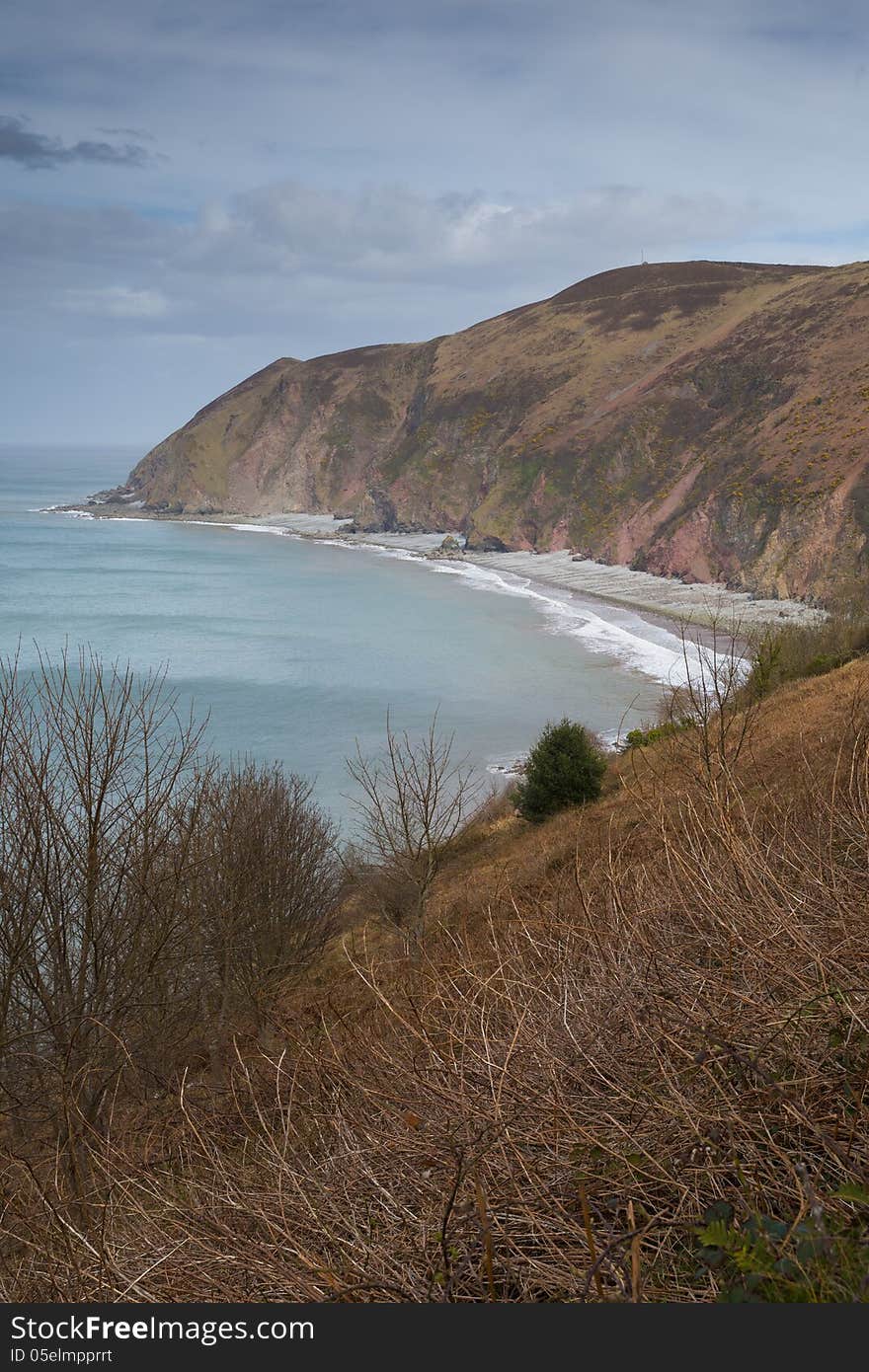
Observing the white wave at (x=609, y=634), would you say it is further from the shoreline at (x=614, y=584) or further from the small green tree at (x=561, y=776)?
the small green tree at (x=561, y=776)

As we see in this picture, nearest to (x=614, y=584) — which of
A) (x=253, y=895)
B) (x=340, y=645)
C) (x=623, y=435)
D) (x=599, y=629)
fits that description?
(x=599, y=629)

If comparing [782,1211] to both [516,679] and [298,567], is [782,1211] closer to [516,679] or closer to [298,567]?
[516,679]

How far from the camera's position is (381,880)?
23.8 meters

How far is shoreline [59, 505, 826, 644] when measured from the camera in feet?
246

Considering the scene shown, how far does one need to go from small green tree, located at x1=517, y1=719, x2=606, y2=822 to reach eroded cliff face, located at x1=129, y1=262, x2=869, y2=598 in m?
44.1

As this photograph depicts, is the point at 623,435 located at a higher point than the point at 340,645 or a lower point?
higher

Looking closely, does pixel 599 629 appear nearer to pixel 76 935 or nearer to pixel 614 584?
pixel 614 584

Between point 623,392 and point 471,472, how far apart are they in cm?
2502

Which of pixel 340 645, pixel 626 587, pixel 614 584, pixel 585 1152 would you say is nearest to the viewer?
pixel 585 1152

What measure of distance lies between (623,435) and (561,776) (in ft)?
347

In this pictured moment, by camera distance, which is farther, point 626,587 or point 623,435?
point 623,435

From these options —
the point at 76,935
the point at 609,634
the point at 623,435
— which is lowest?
the point at 76,935

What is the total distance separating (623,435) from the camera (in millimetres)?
124125

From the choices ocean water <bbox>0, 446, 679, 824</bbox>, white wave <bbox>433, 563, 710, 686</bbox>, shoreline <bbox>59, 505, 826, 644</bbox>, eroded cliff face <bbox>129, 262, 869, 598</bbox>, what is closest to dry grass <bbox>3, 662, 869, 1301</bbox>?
ocean water <bbox>0, 446, 679, 824</bbox>
